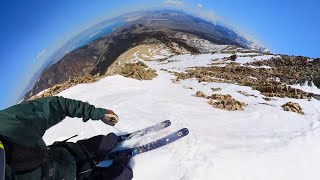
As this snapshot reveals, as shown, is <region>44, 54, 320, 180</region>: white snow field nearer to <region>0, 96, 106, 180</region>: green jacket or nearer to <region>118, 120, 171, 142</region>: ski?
<region>118, 120, 171, 142</region>: ski

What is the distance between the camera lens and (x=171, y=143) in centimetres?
841

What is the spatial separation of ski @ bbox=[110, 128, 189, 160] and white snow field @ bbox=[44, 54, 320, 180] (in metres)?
0.12

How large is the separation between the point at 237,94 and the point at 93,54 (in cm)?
15081

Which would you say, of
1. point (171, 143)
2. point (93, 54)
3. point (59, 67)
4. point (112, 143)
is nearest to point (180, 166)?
point (171, 143)

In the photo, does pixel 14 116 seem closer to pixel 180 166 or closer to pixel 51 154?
pixel 51 154

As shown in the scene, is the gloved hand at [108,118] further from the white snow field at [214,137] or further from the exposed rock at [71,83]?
the exposed rock at [71,83]

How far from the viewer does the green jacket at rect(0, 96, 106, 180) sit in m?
4.86

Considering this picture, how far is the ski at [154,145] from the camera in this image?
792cm

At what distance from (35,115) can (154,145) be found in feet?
11.1

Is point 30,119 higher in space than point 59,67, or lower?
higher

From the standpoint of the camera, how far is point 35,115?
5512mm

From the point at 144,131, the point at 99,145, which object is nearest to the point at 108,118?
the point at 99,145

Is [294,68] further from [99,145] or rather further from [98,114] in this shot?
[98,114]

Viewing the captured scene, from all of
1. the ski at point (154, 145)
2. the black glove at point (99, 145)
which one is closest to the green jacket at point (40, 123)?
the black glove at point (99, 145)
